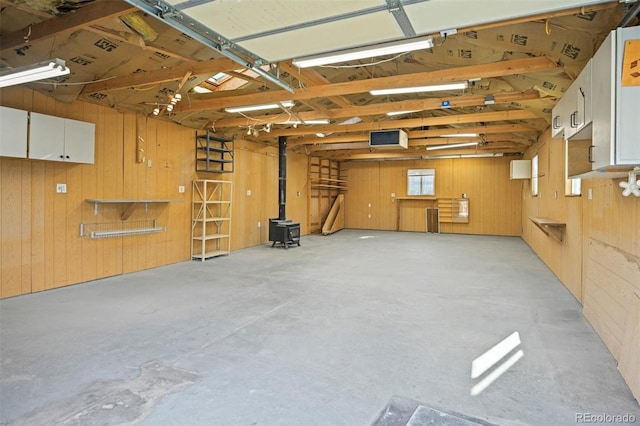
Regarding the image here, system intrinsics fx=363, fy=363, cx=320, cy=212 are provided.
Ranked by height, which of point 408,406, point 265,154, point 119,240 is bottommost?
point 408,406

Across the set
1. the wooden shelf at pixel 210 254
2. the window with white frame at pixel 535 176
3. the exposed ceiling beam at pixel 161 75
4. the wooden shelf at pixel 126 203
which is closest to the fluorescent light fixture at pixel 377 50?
the exposed ceiling beam at pixel 161 75

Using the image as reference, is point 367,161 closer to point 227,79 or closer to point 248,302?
point 227,79

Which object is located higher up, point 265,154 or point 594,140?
point 265,154

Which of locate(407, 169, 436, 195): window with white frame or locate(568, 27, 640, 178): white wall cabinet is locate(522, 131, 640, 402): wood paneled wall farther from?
locate(407, 169, 436, 195): window with white frame

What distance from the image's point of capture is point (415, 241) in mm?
9883

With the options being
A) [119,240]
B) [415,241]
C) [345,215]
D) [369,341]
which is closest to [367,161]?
[345,215]

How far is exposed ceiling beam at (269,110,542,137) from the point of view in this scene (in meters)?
6.13

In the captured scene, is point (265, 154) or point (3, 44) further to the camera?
point (265, 154)

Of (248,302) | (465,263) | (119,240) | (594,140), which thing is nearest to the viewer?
(594,140)

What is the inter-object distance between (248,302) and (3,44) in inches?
136

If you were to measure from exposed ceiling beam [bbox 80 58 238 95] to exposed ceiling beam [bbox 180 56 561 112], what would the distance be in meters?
1.22

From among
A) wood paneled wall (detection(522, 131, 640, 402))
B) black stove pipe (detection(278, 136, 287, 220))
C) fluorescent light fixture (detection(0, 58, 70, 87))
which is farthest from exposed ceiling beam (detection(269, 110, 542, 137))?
fluorescent light fixture (detection(0, 58, 70, 87))

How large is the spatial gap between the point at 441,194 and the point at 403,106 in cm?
715

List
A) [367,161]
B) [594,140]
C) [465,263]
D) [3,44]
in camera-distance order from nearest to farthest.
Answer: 1. [594,140]
2. [3,44]
3. [465,263]
4. [367,161]
